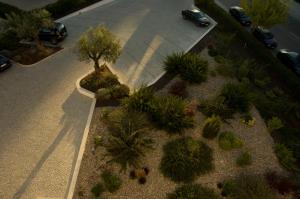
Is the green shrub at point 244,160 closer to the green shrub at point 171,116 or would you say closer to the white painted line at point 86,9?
the green shrub at point 171,116

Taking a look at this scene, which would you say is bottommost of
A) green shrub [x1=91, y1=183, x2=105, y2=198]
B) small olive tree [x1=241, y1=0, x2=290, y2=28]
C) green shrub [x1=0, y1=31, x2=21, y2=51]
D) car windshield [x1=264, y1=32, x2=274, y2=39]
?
green shrub [x1=0, y1=31, x2=21, y2=51]

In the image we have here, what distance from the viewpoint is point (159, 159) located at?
778 inches

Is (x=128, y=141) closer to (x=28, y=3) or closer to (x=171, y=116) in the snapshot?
(x=171, y=116)

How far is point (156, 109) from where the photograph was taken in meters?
21.1

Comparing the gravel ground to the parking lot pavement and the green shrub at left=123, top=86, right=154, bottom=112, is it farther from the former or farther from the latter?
the parking lot pavement

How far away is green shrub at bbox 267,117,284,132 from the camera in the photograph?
21.4 m

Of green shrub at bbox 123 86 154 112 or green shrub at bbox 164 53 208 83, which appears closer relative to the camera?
green shrub at bbox 123 86 154 112

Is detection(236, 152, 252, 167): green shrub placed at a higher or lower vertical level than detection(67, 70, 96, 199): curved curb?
higher

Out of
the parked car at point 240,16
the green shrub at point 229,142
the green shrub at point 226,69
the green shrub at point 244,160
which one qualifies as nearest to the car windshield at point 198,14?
the parked car at point 240,16

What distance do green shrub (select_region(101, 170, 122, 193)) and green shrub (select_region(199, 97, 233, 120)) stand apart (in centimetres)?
791

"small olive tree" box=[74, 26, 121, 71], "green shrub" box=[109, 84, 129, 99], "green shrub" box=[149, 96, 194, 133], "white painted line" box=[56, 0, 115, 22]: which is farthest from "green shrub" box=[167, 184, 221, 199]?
"white painted line" box=[56, 0, 115, 22]

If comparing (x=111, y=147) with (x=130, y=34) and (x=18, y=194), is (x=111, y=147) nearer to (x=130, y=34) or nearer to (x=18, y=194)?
(x=18, y=194)

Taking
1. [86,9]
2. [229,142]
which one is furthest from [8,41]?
[229,142]

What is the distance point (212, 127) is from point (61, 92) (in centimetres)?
1180
